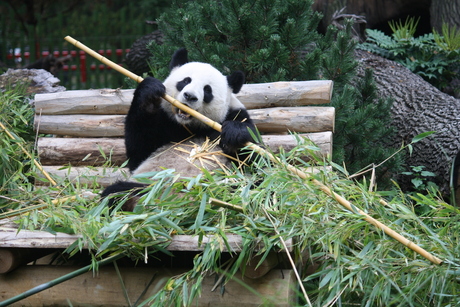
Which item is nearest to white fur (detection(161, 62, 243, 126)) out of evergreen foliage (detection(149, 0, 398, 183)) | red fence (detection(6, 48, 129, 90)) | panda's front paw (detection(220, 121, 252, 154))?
panda's front paw (detection(220, 121, 252, 154))

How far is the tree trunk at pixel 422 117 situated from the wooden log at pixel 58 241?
2813mm

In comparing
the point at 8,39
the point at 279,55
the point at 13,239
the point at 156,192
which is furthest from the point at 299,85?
the point at 8,39

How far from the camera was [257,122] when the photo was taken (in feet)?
12.8

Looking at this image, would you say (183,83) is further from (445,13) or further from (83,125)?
(445,13)

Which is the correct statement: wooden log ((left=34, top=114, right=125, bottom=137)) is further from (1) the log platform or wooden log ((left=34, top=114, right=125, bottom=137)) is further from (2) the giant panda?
(2) the giant panda

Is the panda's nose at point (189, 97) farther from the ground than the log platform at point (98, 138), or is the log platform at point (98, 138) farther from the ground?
the panda's nose at point (189, 97)

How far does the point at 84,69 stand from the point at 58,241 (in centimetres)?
671

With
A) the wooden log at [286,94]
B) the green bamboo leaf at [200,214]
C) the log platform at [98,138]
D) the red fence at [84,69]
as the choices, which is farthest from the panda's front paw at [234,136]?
the red fence at [84,69]

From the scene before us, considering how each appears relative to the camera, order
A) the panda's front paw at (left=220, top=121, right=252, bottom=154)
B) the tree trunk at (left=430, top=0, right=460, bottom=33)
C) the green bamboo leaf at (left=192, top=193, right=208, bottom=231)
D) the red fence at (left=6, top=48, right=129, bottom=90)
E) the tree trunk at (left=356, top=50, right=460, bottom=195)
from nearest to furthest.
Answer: the green bamboo leaf at (left=192, top=193, right=208, bottom=231)
the panda's front paw at (left=220, top=121, right=252, bottom=154)
the tree trunk at (left=356, top=50, right=460, bottom=195)
the tree trunk at (left=430, top=0, right=460, bottom=33)
the red fence at (left=6, top=48, right=129, bottom=90)

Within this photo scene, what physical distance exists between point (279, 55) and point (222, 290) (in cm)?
249

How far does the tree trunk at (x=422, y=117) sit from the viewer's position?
4781 mm

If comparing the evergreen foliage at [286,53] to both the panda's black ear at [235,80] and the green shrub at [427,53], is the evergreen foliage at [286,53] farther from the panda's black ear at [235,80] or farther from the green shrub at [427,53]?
the green shrub at [427,53]

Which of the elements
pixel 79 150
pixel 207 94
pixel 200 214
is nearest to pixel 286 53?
pixel 207 94

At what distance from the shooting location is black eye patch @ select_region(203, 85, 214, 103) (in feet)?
10.9
